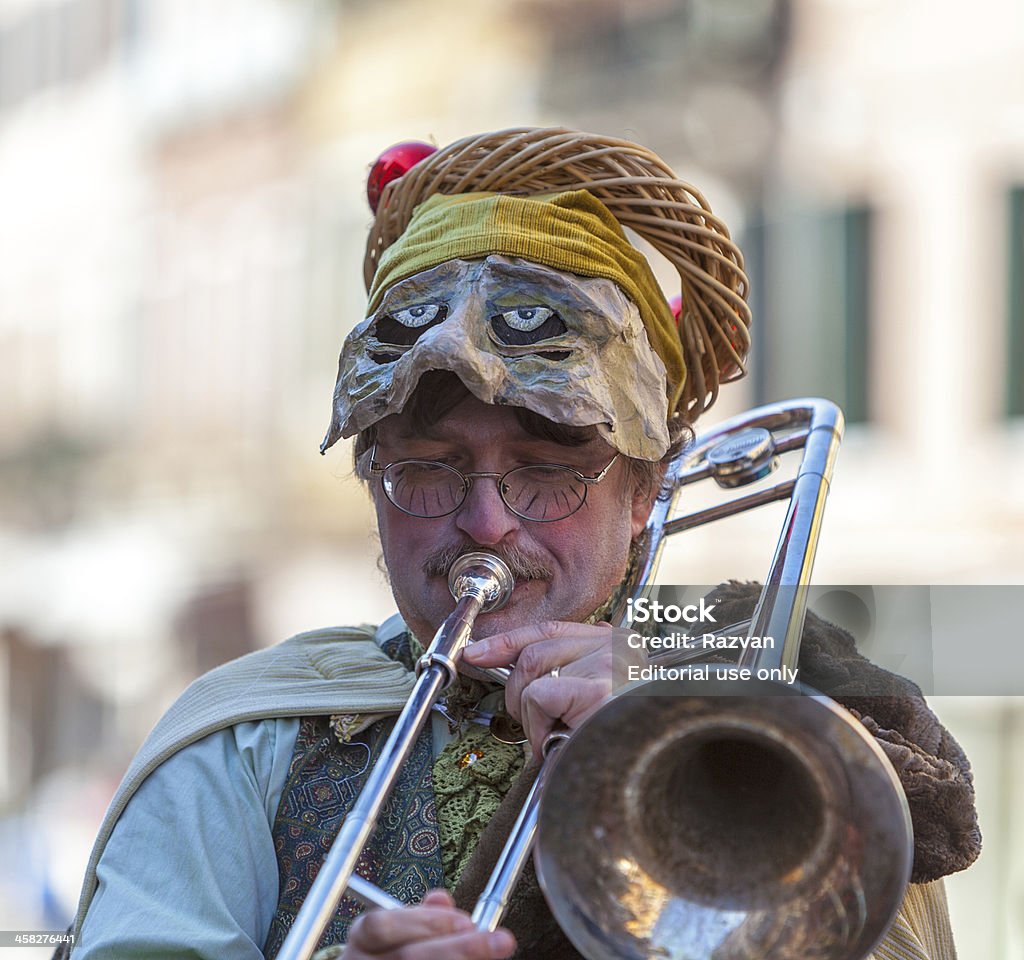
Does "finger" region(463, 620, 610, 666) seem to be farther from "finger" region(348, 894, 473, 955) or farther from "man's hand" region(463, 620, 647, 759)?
"finger" region(348, 894, 473, 955)

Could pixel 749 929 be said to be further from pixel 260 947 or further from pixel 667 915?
pixel 260 947

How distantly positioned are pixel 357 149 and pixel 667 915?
36.9 ft

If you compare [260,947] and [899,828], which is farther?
[260,947]

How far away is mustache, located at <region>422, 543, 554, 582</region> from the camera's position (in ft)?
7.77

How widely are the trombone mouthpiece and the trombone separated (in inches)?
11.9

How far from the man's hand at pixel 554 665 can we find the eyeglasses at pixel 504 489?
252 millimetres

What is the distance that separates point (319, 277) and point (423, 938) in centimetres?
1119

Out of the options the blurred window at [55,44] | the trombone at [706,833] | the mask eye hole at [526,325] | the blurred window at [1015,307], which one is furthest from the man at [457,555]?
the blurred window at [55,44]

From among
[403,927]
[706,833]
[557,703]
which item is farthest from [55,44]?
[403,927]

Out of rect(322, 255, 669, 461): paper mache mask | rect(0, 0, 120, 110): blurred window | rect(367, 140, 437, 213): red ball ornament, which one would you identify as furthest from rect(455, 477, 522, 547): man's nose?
rect(0, 0, 120, 110): blurred window

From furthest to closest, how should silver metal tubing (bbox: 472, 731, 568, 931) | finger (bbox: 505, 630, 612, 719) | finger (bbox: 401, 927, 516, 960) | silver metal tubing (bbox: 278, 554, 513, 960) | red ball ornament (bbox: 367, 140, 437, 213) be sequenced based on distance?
red ball ornament (bbox: 367, 140, 437, 213), finger (bbox: 505, 630, 612, 719), silver metal tubing (bbox: 472, 731, 568, 931), silver metal tubing (bbox: 278, 554, 513, 960), finger (bbox: 401, 927, 516, 960)

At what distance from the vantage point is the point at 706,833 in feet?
6.44

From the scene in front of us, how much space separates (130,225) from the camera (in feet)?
48.4

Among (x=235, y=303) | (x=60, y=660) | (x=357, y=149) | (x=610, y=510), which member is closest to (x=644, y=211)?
(x=610, y=510)
